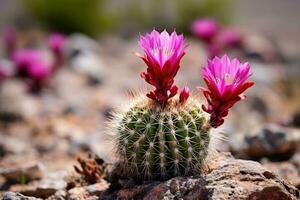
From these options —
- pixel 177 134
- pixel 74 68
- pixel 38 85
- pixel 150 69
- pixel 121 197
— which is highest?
pixel 74 68

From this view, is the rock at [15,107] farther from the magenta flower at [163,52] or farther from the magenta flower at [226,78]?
the magenta flower at [226,78]

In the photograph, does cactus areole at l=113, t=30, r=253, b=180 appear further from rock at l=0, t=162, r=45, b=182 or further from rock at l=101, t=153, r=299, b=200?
rock at l=0, t=162, r=45, b=182

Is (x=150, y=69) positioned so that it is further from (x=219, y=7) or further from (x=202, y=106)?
(x=219, y=7)

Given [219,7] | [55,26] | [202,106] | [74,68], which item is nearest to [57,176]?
[202,106]

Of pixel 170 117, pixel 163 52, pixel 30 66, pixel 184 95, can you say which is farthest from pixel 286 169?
pixel 30 66

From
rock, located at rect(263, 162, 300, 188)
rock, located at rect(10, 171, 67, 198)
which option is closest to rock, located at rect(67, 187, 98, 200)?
rock, located at rect(10, 171, 67, 198)

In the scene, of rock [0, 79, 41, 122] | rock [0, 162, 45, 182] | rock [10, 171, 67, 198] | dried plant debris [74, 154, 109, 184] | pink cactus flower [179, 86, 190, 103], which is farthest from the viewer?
rock [0, 79, 41, 122]

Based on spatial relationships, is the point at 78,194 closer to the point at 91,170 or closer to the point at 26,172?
the point at 91,170

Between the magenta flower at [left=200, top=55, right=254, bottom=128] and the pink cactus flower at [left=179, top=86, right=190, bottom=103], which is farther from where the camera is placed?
the pink cactus flower at [left=179, top=86, right=190, bottom=103]
